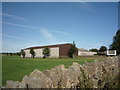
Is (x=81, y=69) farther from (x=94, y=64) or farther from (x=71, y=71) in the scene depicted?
(x=94, y=64)

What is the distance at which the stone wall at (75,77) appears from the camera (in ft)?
10.0

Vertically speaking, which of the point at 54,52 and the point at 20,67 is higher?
the point at 54,52

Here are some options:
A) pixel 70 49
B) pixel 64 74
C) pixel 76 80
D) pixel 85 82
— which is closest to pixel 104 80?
pixel 85 82

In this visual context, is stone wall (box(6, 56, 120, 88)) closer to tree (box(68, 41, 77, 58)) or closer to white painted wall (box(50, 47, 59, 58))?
tree (box(68, 41, 77, 58))

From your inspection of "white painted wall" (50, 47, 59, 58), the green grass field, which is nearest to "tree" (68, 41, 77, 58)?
"white painted wall" (50, 47, 59, 58)

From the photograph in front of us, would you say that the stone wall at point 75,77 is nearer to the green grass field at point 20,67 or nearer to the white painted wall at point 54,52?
the green grass field at point 20,67

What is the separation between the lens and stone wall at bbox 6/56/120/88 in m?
3.05

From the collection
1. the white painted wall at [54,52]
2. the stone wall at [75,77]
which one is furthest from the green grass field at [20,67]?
the white painted wall at [54,52]

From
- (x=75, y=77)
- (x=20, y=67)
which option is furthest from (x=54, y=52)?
(x=75, y=77)

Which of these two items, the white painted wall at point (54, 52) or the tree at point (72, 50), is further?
the white painted wall at point (54, 52)

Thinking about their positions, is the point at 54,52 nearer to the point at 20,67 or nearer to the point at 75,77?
the point at 20,67

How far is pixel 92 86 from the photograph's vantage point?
14.5 ft

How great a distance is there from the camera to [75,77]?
13.9 ft

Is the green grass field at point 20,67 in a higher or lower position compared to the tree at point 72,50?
lower
